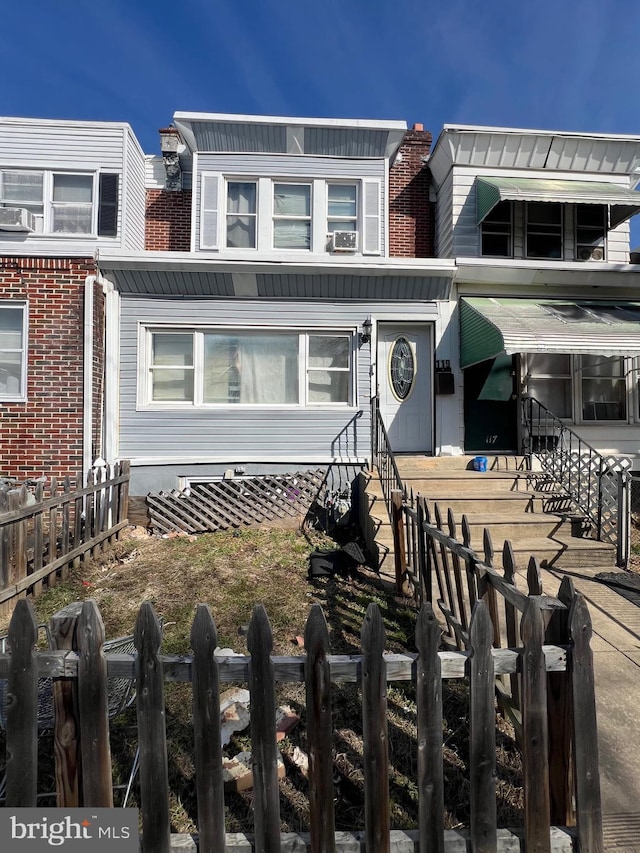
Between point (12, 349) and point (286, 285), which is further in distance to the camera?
point (286, 285)

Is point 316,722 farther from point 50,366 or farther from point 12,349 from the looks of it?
point 12,349

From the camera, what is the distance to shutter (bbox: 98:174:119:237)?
9250 mm

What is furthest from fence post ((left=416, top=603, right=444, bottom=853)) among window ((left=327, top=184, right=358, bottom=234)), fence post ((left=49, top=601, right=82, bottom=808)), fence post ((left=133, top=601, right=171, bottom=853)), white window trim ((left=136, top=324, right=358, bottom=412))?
window ((left=327, top=184, right=358, bottom=234))

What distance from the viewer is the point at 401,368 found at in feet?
31.5

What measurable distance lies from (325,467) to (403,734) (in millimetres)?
6415

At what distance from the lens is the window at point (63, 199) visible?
9.31 m

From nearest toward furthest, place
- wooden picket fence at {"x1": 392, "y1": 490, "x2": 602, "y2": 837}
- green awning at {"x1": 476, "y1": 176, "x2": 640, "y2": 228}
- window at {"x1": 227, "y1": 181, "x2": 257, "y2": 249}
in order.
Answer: wooden picket fence at {"x1": 392, "y1": 490, "x2": 602, "y2": 837} < green awning at {"x1": 476, "y1": 176, "x2": 640, "y2": 228} < window at {"x1": 227, "y1": 181, "x2": 257, "y2": 249}

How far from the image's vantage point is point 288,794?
93.4 inches

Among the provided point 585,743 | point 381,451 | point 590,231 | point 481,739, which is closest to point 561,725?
point 585,743

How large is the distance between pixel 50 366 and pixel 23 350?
62cm

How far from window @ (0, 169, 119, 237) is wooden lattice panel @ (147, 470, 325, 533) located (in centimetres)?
563

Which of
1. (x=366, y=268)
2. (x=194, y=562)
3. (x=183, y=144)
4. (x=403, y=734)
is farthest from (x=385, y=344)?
(x=403, y=734)

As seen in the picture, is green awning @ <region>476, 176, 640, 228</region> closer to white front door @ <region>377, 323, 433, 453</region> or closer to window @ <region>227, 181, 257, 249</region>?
white front door @ <region>377, 323, 433, 453</region>

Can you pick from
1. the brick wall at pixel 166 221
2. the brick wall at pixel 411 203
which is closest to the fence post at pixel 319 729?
the brick wall at pixel 411 203
